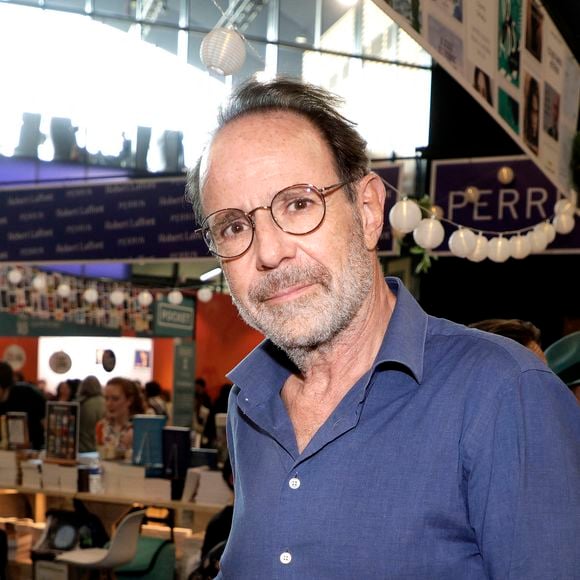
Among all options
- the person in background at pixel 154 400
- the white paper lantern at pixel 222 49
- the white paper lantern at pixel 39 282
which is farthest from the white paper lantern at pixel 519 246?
the white paper lantern at pixel 39 282

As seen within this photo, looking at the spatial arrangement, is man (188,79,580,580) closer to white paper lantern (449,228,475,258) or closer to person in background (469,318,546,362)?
person in background (469,318,546,362)

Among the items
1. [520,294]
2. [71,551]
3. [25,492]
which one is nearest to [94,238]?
[25,492]

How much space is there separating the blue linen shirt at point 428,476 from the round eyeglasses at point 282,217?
0.21 m

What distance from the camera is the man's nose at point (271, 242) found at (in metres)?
1.33

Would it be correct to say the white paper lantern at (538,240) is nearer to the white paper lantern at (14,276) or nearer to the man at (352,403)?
the man at (352,403)

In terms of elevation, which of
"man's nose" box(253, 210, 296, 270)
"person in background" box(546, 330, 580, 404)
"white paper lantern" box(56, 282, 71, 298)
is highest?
"man's nose" box(253, 210, 296, 270)

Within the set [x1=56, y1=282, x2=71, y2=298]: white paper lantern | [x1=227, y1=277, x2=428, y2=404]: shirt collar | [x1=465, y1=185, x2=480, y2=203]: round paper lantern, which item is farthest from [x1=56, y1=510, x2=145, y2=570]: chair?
[x1=56, y1=282, x2=71, y2=298]: white paper lantern

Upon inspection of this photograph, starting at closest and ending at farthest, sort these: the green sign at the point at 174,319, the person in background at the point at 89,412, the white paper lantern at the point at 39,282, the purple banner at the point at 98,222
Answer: the purple banner at the point at 98,222, the person in background at the point at 89,412, the white paper lantern at the point at 39,282, the green sign at the point at 174,319

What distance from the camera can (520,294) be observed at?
980 cm

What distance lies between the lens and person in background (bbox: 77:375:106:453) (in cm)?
829

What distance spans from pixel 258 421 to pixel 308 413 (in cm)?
9

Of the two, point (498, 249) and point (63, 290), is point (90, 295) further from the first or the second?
point (498, 249)

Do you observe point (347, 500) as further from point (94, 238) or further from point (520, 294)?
point (520, 294)

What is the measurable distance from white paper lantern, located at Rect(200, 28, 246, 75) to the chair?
10.3 feet
